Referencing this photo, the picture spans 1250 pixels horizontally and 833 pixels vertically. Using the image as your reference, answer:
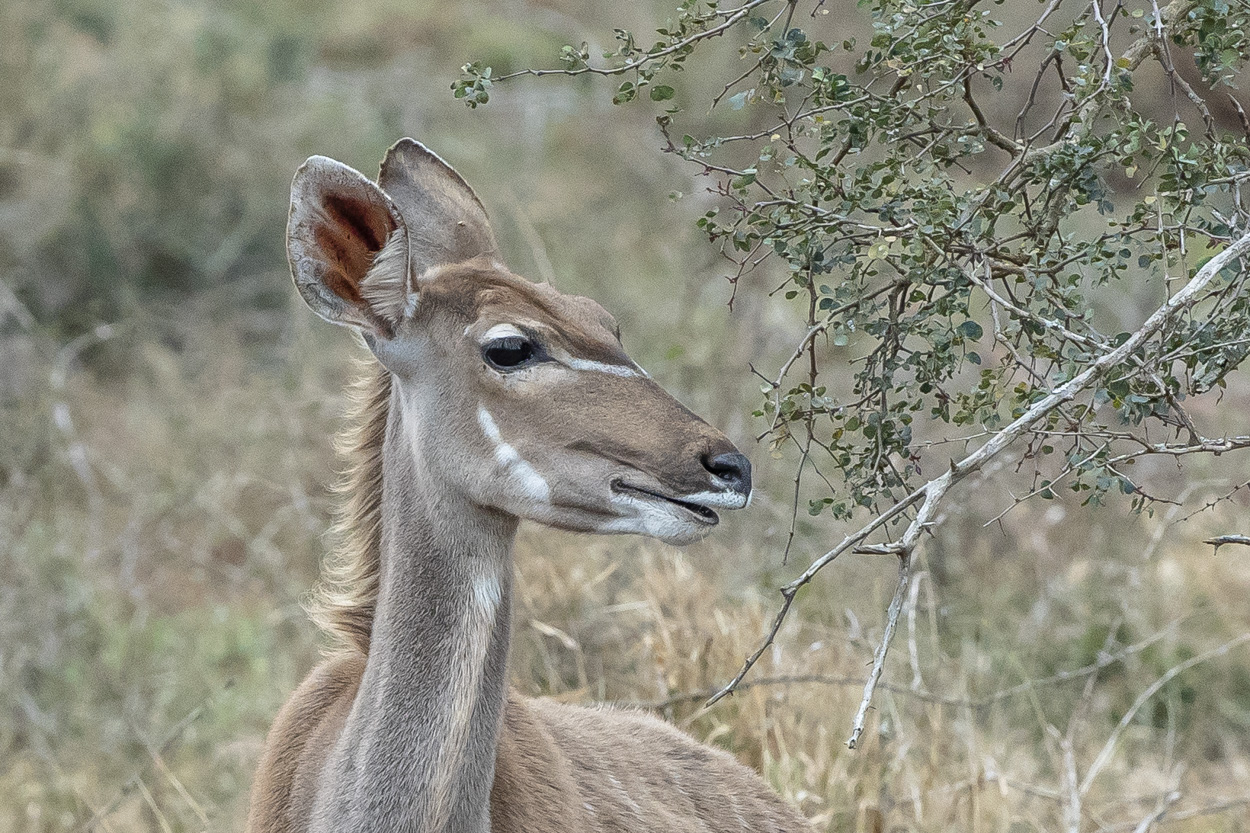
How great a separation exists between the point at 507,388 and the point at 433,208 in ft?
2.04

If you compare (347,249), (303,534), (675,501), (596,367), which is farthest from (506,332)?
(303,534)

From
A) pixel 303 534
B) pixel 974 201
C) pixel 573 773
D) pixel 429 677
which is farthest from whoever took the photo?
pixel 303 534

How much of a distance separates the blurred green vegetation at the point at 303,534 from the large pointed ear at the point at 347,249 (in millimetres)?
1763

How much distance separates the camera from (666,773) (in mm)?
4133

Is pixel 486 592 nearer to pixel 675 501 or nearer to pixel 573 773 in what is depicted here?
pixel 675 501

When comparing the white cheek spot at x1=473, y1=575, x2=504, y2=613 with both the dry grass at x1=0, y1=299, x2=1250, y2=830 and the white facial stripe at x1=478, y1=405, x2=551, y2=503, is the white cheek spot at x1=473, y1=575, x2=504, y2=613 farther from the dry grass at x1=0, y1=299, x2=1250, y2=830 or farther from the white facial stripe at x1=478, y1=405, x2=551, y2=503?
the dry grass at x1=0, y1=299, x2=1250, y2=830

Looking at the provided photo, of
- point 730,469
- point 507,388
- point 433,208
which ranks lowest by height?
point 730,469

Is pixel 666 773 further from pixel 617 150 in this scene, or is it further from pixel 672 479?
pixel 617 150

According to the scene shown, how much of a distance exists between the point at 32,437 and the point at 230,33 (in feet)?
21.3

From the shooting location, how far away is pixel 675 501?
315 centimetres

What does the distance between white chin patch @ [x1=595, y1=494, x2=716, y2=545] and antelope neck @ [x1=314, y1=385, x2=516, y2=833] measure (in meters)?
0.32

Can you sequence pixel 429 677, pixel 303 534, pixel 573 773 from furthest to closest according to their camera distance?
pixel 303 534
pixel 573 773
pixel 429 677

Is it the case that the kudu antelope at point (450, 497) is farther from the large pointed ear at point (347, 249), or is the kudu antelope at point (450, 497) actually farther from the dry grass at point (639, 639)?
the dry grass at point (639, 639)

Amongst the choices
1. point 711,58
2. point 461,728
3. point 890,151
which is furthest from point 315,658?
point 711,58
